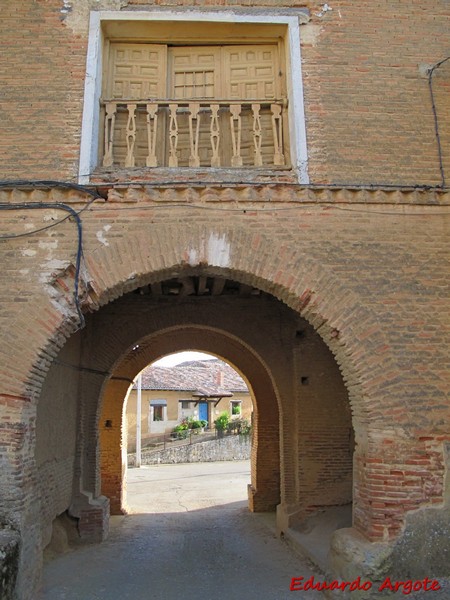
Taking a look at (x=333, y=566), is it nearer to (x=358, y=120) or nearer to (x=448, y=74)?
(x=358, y=120)

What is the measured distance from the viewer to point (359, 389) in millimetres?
5309

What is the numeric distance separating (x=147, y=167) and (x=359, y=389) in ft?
10.9

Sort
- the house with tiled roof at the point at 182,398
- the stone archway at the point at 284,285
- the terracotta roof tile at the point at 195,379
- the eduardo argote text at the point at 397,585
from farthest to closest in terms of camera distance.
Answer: the terracotta roof tile at the point at 195,379 < the house with tiled roof at the point at 182,398 < the stone archway at the point at 284,285 < the eduardo argote text at the point at 397,585

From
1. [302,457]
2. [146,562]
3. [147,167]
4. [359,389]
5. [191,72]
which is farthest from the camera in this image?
[302,457]

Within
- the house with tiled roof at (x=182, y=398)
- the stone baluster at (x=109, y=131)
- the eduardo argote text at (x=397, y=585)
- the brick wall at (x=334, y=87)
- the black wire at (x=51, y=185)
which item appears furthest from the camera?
the house with tiled roof at (x=182, y=398)

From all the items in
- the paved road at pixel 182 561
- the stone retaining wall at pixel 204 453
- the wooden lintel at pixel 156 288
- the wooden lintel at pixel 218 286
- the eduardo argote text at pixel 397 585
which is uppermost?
the wooden lintel at pixel 156 288

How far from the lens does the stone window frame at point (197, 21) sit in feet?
19.1

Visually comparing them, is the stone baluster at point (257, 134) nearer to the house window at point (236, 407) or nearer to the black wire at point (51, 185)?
the black wire at point (51, 185)

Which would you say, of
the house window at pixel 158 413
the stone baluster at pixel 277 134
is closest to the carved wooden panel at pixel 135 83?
the stone baluster at pixel 277 134

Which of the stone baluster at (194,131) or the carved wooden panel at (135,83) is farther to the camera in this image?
the carved wooden panel at (135,83)

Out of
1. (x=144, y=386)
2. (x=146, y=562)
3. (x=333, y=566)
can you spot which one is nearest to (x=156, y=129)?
(x=333, y=566)

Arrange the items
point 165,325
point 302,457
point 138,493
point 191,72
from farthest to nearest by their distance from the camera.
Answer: point 138,493, point 165,325, point 302,457, point 191,72

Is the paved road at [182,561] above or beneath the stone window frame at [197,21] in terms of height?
beneath

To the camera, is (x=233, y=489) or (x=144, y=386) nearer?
(x=233, y=489)
